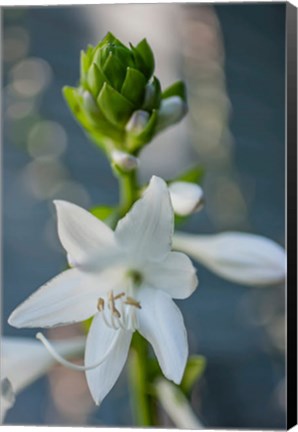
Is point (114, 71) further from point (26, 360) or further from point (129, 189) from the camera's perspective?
point (26, 360)

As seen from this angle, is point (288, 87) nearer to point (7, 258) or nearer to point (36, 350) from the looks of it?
point (36, 350)

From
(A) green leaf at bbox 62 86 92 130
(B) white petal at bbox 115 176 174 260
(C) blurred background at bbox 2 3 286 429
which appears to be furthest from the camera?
(C) blurred background at bbox 2 3 286 429

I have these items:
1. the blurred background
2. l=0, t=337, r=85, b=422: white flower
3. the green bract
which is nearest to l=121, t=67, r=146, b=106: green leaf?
the green bract

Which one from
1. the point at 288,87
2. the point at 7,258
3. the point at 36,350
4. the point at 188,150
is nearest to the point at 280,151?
the point at 188,150

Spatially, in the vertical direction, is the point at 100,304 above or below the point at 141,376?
above

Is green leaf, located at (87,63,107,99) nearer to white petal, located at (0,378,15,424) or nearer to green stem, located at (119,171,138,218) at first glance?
green stem, located at (119,171,138,218)

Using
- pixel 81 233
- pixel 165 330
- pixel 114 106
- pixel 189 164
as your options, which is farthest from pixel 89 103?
pixel 189 164
